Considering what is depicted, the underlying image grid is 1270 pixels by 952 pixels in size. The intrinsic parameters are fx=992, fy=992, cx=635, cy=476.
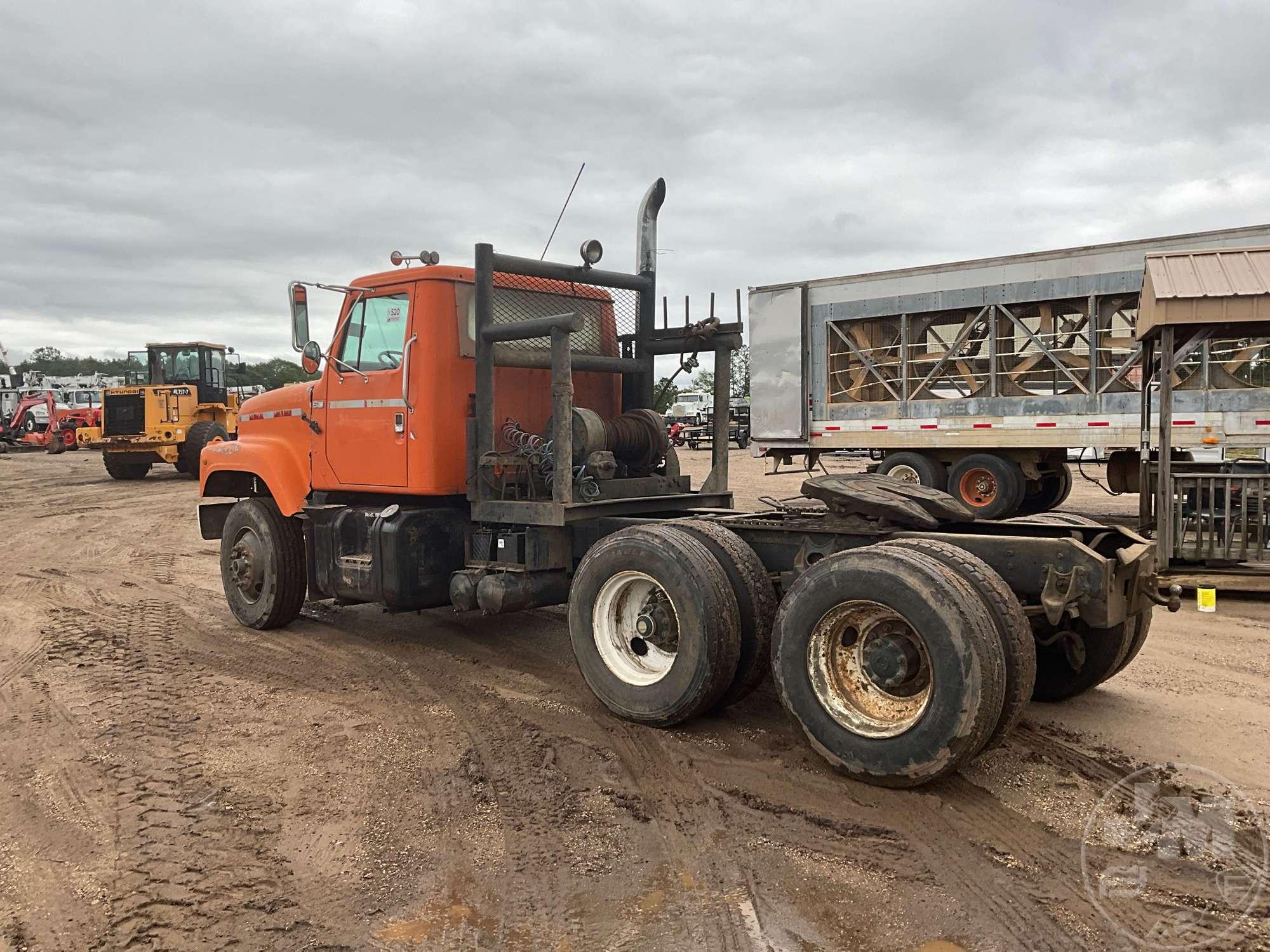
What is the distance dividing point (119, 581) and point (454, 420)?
5.63 m

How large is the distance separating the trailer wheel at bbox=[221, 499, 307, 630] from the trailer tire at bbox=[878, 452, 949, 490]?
7937 millimetres

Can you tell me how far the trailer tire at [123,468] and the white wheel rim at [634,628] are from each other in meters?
22.1

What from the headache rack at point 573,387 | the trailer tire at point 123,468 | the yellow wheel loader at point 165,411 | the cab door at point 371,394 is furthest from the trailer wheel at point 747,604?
the trailer tire at point 123,468

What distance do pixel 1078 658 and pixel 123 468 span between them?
79.1 feet

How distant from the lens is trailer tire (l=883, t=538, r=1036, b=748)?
3.99m

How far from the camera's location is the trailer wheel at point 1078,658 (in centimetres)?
513

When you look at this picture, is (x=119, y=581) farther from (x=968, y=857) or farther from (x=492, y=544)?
(x=968, y=857)

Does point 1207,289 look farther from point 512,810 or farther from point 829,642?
point 512,810

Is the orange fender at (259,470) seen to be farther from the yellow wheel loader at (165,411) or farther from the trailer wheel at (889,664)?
the yellow wheel loader at (165,411)

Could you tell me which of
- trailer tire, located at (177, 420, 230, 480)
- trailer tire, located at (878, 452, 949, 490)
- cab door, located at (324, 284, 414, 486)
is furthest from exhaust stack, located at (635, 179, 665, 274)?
trailer tire, located at (177, 420, 230, 480)

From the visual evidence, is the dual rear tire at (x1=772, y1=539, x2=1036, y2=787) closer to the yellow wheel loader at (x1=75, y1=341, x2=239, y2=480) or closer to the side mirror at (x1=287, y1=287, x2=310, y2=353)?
the side mirror at (x1=287, y1=287, x2=310, y2=353)

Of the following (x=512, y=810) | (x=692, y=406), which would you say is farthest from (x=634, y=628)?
(x=692, y=406)

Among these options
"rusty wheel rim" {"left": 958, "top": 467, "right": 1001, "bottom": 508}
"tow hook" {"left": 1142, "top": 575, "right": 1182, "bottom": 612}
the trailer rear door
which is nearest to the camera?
"tow hook" {"left": 1142, "top": 575, "right": 1182, "bottom": 612}

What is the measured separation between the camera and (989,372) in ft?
40.8
